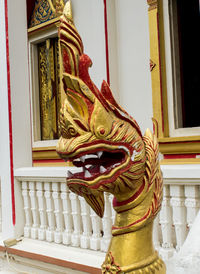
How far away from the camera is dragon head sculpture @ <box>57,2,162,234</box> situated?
43 centimetres

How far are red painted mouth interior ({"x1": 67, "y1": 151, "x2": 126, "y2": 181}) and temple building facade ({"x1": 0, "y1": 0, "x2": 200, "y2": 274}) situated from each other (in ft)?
2.17

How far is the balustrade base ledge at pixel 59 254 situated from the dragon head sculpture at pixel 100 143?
0.94 metres

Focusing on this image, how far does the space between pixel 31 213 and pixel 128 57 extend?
128 cm

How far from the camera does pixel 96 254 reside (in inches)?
58.2

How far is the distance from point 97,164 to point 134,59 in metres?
2.01

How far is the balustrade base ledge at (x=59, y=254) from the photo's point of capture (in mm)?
1387

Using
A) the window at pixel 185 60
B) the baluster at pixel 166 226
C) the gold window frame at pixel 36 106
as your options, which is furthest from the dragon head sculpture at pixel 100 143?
the gold window frame at pixel 36 106

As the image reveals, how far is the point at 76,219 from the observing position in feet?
5.20

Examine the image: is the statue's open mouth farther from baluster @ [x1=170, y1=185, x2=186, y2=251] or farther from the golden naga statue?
baluster @ [x1=170, y1=185, x2=186, y2=251]

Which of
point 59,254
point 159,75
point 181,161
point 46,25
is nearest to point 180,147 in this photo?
point 181,161

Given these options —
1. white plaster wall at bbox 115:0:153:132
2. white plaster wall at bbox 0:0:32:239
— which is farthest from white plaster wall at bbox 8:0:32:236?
white plaster wall at bbox 115:0:153:132

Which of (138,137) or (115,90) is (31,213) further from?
(138,137)

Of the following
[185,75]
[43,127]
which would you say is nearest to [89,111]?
[185,75]

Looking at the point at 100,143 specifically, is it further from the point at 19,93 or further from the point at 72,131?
the point at 19,93
